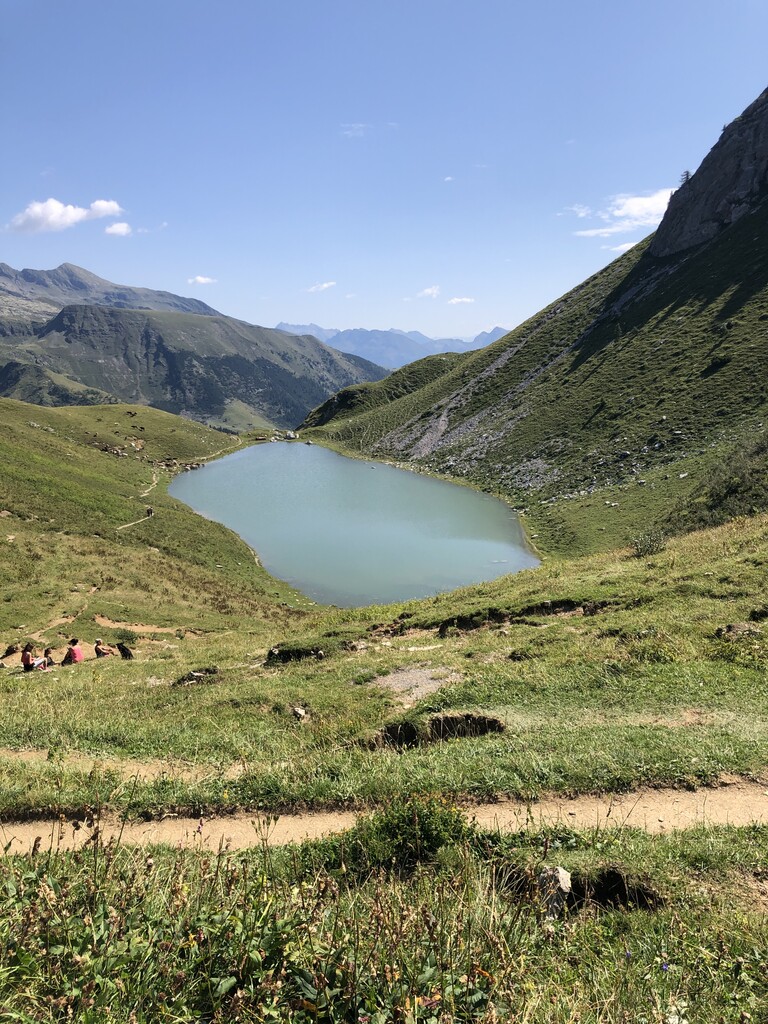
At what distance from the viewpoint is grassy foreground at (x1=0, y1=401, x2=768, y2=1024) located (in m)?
4.02

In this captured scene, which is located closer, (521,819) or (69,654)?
(521,819)

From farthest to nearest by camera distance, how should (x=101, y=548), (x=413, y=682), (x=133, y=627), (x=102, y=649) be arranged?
(x=101, y=548) → (x=133, y=627) → (x=102, y=649) → (x=413, y=682)

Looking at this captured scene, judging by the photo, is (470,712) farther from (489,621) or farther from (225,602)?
(225,602)

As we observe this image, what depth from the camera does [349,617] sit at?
29016mm

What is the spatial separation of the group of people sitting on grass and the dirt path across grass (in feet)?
53.2

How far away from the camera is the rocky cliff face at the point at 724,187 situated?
96.2m

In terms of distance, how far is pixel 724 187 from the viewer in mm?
100375

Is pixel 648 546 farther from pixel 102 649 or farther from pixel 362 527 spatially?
pixel 362 527

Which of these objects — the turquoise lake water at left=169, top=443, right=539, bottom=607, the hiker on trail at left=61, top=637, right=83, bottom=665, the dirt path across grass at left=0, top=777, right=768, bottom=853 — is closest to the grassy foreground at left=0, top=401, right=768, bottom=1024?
the dirt path across grass at left=0, top=777, right=768, bottom=853

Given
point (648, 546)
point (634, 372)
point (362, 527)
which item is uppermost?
point (634, 372)

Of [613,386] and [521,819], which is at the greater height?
[613,386]

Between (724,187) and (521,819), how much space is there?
13184 centimetres

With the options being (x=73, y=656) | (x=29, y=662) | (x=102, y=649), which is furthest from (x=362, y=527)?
(x=29, y=662)

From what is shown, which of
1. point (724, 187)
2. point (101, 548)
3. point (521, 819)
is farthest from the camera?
point (724, 187)
